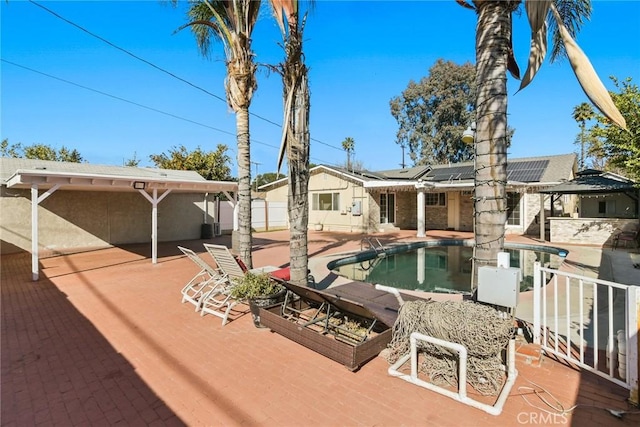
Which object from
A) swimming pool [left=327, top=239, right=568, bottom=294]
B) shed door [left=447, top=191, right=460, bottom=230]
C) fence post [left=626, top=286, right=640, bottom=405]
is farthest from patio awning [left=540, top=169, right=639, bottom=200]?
fence post [left=626, top=286, right=640, bottom=405]

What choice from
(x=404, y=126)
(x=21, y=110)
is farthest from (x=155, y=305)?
(x=404, y=126)

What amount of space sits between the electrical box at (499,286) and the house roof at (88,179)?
9377 millimetres

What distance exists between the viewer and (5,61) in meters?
11.0

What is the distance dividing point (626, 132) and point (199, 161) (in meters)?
23.7

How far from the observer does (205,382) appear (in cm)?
330

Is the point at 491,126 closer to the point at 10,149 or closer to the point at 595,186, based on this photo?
the point at 595,186

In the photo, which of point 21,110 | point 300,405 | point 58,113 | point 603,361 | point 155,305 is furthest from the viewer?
point 58,113

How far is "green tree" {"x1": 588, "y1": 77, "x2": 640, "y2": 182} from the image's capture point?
32.2ft

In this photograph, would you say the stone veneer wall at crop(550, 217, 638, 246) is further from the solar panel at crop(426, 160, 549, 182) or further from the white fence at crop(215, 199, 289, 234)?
the white fence at crop(215, 199, 289, 234)

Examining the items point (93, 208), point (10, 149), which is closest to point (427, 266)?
point (93, 208)

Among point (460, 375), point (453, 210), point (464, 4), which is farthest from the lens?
point (453, 210)

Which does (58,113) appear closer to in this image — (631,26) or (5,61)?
(5,61)

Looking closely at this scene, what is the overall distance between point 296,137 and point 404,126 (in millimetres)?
33873

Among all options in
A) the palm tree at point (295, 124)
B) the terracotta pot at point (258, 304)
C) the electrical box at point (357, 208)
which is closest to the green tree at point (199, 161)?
the electrical box at point (357, 208)
